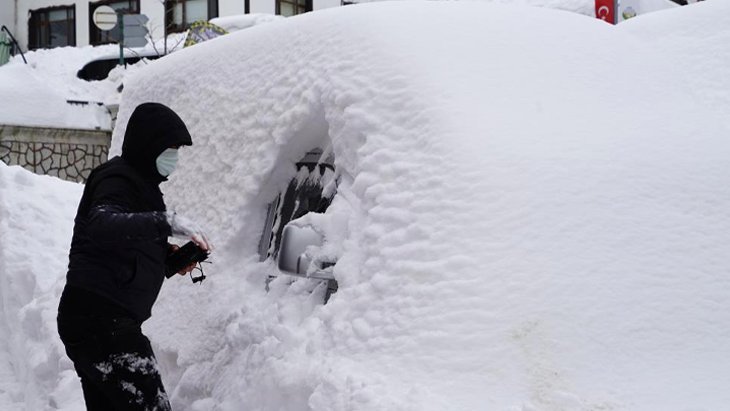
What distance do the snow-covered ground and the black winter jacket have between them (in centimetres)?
41

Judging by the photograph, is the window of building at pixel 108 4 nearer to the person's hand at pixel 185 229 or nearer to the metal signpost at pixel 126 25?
the metal signpost at pixel 126 25

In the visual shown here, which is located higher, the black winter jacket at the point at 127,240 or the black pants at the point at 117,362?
the black winter jacket at the point at 127,240

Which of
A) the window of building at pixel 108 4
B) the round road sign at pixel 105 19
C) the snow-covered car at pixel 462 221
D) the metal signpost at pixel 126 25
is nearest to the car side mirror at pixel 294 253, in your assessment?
the snow-covered car at pixel 462 221

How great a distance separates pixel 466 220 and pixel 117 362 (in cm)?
130

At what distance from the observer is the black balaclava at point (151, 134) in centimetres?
311

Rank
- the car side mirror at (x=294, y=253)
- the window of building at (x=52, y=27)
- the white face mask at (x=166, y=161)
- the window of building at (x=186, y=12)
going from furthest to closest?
1. the window of building at (x=52, y=27)
2. the window of building at (x=186, y=12)
3. the white face mask at (x=166, y=161)
4. the car side mirror at (x=294, y=253)

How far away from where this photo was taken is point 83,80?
797 inches

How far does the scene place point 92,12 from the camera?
91.1 ft

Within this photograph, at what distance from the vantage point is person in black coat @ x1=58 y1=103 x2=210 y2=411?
9.95ft

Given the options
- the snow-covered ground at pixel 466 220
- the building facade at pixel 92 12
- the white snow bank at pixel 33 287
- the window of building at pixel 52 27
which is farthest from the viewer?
the window of building at pixel 52 27

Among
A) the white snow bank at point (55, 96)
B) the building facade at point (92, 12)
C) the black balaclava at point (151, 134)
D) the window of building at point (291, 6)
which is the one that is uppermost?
the black balaclava at point (151, 134)

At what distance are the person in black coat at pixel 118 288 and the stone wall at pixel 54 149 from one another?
53.0 ft

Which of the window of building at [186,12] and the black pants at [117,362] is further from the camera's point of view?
the window of building at [186,12]

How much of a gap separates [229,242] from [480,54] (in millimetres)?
1306
